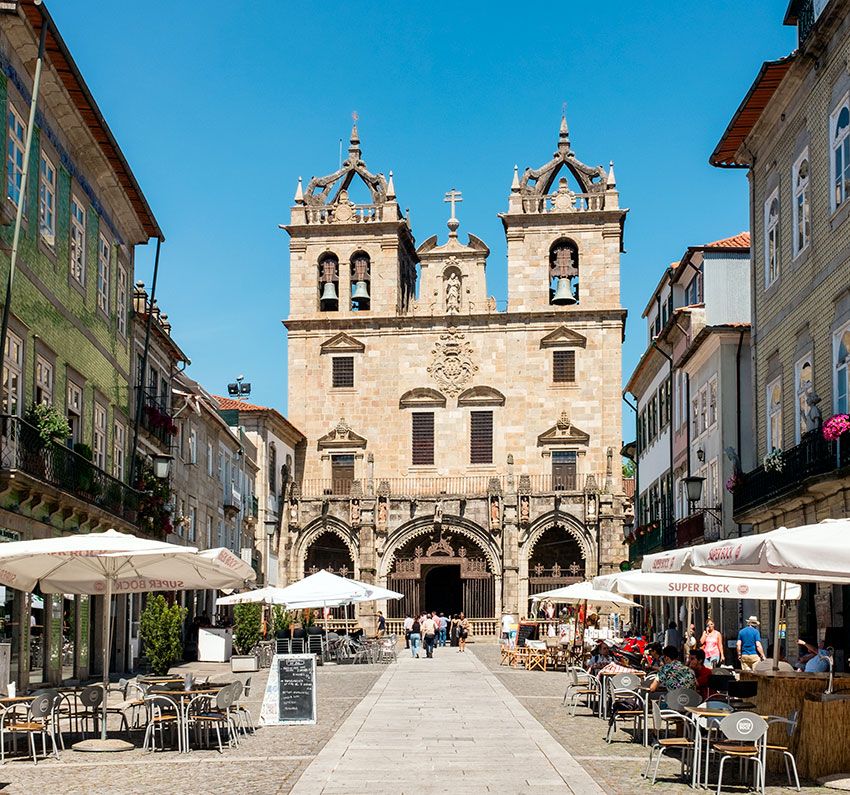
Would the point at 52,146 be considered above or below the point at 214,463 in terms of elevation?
above

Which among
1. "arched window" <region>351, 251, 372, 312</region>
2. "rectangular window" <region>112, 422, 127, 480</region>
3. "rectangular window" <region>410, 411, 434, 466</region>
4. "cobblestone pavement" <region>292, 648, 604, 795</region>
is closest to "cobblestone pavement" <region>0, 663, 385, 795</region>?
"cobblestone pavement" <region>292, 648, 604, 795</region>

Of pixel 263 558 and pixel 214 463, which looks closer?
pixel 214 463

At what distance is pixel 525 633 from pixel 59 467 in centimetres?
2293

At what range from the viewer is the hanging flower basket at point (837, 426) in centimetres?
2128

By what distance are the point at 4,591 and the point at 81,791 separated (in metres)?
11.4

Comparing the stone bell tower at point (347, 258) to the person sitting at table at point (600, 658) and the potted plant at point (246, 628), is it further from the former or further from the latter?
the person sitting at table at point (600, 658)

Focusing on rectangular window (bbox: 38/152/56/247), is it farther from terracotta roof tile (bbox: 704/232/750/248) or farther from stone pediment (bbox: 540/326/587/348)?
stone pediment (bbox: 540/326/587/348)

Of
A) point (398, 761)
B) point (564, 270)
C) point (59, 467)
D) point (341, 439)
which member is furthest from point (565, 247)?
point (398, 761)

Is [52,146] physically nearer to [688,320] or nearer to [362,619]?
[688,320]

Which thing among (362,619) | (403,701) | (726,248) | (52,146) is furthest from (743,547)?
(362,619)

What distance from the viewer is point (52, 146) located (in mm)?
26703

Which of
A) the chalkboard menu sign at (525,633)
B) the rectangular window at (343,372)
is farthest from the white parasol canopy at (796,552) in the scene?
the rectangular window at (343,372)

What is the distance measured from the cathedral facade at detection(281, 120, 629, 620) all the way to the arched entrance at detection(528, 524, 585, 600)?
9 centimetres

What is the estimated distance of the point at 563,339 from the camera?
6444cm
